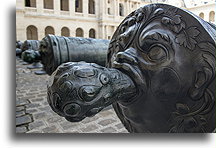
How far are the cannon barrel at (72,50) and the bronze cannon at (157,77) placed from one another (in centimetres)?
179

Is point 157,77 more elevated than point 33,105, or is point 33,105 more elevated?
point 157,77

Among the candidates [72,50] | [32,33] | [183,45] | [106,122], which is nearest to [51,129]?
[106,122]

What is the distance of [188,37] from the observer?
2.30ft

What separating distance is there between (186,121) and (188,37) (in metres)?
0.35

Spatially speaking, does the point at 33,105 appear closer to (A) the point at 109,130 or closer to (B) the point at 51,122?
(B) the point at 51,122

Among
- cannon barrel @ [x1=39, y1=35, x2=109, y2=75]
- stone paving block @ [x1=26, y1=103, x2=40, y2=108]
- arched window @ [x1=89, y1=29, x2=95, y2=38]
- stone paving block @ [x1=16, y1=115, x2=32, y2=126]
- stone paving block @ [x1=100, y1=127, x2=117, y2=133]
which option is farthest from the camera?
arched window @ [x1=89, y1=29, x2=95, y2=38]

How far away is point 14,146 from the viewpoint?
1.13 meters

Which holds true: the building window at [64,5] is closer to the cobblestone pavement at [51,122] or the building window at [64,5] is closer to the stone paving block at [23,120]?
the cobblestone pavement at [51,122]

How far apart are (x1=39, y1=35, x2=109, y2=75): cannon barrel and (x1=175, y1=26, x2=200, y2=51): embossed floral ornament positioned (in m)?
1.90

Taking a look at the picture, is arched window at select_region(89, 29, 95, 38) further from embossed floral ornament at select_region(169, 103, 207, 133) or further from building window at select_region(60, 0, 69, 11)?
embossed floral ornament at select_region(169, 103, 207, 133)

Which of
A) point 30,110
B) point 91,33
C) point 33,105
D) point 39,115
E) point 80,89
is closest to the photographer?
point 80,89

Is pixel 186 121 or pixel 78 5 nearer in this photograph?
pixel 186 121

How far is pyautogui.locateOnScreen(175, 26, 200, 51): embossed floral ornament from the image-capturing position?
69 centimetres

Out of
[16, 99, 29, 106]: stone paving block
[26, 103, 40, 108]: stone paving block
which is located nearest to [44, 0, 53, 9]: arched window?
[16, 99, 29, 106]: stone paving block
